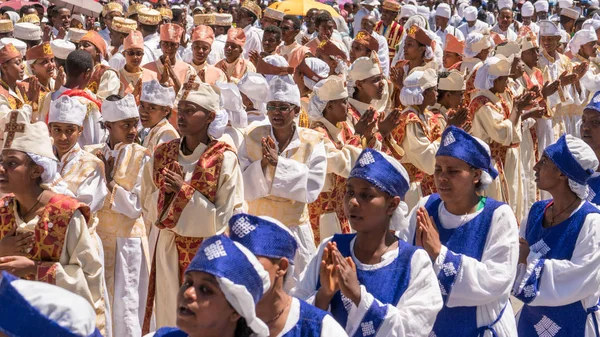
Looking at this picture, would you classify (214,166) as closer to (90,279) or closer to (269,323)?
(90,279)

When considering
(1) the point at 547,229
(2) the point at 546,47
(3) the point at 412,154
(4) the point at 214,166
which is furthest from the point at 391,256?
(2) the point at 546,47

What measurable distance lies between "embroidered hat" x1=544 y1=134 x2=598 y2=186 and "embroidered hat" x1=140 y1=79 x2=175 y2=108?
2880mm

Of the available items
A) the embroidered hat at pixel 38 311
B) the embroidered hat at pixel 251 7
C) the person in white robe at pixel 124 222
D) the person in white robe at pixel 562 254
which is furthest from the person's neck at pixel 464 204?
the embroidered hat at pixel 251 7

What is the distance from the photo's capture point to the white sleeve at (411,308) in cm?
384

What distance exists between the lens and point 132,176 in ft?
20.3

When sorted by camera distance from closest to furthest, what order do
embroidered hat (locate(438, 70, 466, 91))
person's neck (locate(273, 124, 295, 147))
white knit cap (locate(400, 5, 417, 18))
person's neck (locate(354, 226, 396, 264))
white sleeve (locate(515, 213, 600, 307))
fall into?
person's neck (locate(354, 226, 396, 264)) < white sleeve (locate(515, 213, 600, 307)) < person's neck (locate(273, 124, 295, 147)) < embroidered hat (locate(438, 70, 466, 91)) < white knit cap (locate(400, 5, 417, 18))

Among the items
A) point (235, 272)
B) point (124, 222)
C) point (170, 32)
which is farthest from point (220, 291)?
point (170, 32)

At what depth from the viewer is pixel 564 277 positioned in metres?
4.86

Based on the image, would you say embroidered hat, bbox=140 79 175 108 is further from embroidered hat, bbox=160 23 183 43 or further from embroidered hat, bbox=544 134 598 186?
embroidered hat, bbox=160 23 183 43

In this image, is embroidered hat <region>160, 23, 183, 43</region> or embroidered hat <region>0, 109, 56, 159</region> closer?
embroidered hat <region>0, 109, 56, 159</region>

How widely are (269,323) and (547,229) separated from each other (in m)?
2.13

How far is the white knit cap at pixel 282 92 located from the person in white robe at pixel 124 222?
0.90 meters

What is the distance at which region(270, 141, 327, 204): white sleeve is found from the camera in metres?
6.21

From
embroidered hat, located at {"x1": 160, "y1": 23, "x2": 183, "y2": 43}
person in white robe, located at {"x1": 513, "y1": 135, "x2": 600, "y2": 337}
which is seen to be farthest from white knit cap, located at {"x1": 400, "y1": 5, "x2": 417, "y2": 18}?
person in white robe, located at {"x1": 513, "y1": 135, "x2": 600, "y2": 337}
